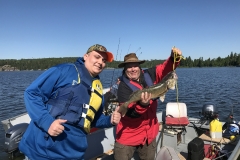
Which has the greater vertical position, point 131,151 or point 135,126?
point 135,126

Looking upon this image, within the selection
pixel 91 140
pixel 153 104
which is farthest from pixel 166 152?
pixel 91 140

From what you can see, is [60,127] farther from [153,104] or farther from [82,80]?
[153,104]

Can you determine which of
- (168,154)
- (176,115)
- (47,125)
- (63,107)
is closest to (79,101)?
(63,107)

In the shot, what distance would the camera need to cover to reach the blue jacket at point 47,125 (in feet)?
7.62

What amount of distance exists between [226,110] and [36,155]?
16.2 m

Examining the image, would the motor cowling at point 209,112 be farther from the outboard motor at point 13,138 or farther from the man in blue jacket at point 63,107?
the outboard motor at point 13,138

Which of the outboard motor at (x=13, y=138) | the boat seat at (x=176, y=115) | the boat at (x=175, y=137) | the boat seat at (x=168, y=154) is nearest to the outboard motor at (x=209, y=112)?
the boat at (x=175, y=137)

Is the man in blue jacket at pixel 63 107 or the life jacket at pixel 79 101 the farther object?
the life jacket at pixel 79 101

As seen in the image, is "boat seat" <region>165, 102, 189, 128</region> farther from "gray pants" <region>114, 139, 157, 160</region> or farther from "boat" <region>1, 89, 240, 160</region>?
"gray pants" <region>114, 139, 157, 160</region>

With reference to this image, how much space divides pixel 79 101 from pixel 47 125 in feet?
1.69

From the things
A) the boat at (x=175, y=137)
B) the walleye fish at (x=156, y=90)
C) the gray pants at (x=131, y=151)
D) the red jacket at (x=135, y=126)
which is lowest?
the boat at (x=175, y=137)

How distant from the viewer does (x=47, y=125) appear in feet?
7.48

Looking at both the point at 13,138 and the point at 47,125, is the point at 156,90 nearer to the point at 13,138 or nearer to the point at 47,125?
the point at 47,125

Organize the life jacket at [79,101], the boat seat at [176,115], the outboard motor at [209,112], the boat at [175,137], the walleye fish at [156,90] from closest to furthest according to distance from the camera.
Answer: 1. the life jacket at [79,101]
2. the walleye fish at [156,90]
3. the boat at [175,137]
4. the boat seat at [176,115]
5. the outboard motor at [209,112]
